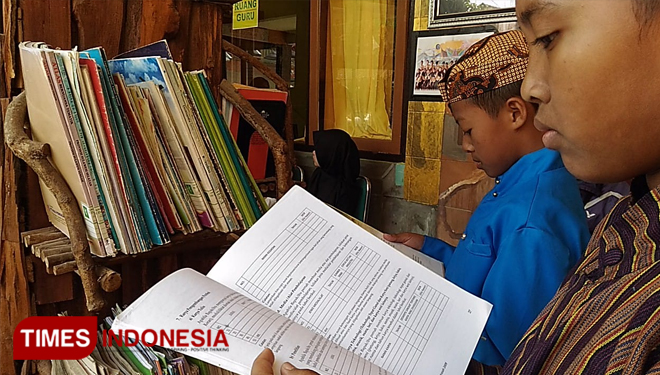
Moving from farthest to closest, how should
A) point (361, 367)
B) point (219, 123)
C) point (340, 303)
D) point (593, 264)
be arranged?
point (219, 123), point (340, 303), point (361, 367), point (593, 264)

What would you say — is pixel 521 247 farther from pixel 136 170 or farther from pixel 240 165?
pixel 136 170

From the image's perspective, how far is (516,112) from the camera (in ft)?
3.16

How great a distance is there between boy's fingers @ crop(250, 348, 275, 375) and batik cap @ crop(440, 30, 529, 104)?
2.24 ft

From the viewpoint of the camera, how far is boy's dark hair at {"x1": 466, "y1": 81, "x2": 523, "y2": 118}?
37.8 inches

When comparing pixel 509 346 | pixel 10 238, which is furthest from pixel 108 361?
pixel 509 346

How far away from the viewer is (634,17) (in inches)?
14.2

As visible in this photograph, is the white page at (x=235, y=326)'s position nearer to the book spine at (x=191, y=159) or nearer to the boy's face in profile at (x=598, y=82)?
the book spine at (x=191, y=159)

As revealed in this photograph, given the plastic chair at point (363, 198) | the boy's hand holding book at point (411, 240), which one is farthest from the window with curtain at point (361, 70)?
the boy's hand holding book at point (411, 240)

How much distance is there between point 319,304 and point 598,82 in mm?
473

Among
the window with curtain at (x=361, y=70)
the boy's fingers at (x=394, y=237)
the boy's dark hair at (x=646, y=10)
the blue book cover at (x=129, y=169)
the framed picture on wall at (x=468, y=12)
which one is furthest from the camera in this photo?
the window with curtain at (x=361, y=70)

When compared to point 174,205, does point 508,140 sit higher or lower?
higher

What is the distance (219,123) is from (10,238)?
430 millimetres

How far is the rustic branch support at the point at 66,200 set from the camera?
751mm

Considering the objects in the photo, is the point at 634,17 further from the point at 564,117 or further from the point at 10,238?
the point at 10,238
